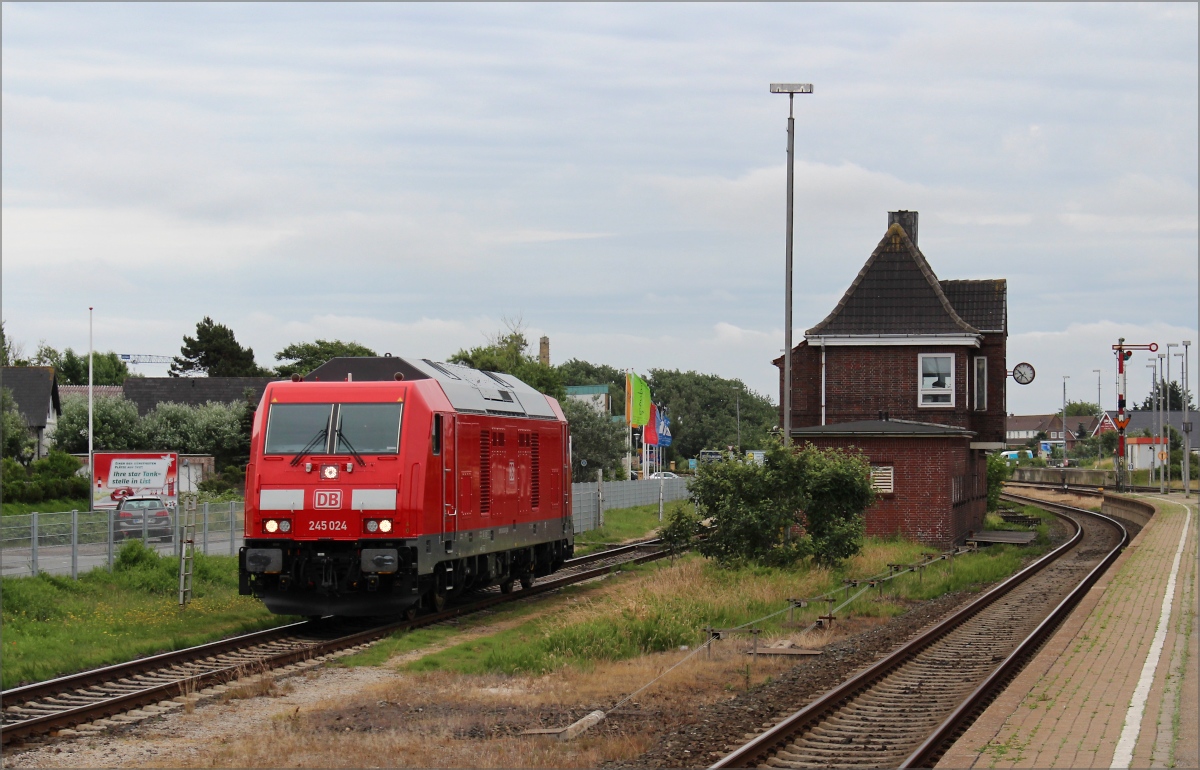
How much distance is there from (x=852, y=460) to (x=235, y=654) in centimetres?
1371

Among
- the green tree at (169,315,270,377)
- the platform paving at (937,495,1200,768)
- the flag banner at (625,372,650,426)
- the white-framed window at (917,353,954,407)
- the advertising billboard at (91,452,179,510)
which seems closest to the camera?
A: the platform paving at (937,495,1200,768)

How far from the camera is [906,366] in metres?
35.1

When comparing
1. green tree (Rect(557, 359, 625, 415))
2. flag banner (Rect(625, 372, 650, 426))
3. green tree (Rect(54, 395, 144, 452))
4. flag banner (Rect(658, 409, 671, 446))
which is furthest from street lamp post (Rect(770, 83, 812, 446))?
green tree (Rect(557, 359, 625, 415))

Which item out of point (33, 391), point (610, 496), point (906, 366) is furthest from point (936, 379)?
point (33, 391)

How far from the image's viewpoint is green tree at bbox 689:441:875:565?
2339 cm

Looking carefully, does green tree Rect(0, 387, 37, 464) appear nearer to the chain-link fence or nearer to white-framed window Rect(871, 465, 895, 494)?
the chain-link fence

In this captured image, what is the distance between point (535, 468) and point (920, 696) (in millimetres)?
10331

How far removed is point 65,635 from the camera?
15352 millimetres

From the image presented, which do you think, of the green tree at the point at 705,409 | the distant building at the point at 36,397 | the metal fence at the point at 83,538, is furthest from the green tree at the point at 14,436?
the green tree at the point at 705,409

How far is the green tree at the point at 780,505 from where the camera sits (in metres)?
23.4

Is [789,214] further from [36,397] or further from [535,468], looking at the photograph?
[36,397]

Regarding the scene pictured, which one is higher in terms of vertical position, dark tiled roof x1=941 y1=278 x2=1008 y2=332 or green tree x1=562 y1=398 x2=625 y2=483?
dark tiled roof x1=941 y1=278 x2=1008 y2=332

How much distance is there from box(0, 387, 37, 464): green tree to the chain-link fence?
29.4 metres

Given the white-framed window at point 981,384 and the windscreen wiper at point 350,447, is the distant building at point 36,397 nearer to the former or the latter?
the white-framed window at point 981,384
